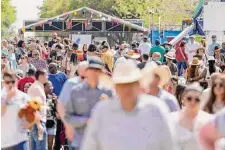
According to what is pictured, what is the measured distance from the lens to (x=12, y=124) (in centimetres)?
1048

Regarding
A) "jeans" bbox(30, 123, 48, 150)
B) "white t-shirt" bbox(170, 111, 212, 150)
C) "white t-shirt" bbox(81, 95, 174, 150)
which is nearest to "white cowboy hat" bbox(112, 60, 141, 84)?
"white t-shirt" bbox(81, 95, 174, 150)

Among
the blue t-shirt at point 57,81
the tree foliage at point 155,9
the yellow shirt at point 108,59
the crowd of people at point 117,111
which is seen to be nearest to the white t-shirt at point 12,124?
the crowd of people at point 117,111

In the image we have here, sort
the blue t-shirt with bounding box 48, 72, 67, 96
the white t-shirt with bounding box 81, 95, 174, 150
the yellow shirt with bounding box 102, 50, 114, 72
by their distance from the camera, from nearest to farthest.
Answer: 1. the white t-shirt with bounding box 81, 95, 174, 150
2. the blue t-shirt with bounding box 48, 72, 67, 96
3. the yellow shirt with bounding box 102, 50, 114, 72

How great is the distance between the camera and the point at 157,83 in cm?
1010

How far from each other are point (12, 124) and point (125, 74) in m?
3.75

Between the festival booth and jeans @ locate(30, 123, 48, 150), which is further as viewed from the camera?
the festival booth

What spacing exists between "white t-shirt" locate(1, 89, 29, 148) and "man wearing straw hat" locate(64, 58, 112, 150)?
3.58ft

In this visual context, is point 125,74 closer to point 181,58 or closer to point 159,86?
point 159,86

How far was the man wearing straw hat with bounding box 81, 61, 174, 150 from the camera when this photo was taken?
263 inches

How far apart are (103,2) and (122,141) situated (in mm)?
95770

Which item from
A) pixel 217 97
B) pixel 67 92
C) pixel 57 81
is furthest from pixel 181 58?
pixel 217 97

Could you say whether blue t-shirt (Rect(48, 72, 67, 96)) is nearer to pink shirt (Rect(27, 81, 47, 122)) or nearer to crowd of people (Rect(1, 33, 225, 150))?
crowd of people (Rect(1, 33, 225, 150))

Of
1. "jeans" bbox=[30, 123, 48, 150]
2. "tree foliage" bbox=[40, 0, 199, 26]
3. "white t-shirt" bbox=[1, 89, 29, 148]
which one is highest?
"tree foliage" bbox=[40, 0, 199, 26]

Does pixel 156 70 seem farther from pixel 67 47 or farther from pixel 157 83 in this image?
pixel 67 47
